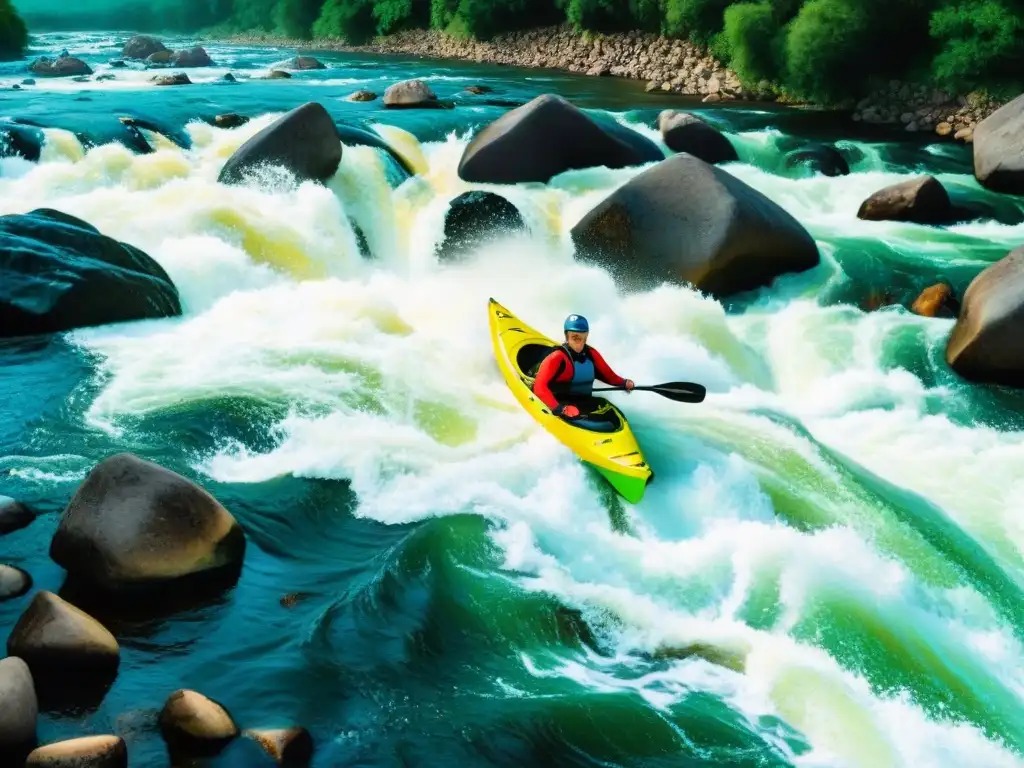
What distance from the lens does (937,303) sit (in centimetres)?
969

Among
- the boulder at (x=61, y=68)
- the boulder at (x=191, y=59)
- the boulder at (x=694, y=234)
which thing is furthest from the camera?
the boulder at (x=191, y=59)

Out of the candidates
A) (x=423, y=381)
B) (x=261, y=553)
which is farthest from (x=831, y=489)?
(x=261, y=553)

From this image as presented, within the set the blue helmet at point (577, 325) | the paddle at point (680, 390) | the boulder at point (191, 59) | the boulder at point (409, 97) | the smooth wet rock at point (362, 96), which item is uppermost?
the boulder at point (409, 97)

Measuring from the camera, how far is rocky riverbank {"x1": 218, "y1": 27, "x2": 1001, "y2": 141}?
18375mm

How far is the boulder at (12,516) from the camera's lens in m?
5.41

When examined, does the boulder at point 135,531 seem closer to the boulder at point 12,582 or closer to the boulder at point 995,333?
the boulder at point 12,582

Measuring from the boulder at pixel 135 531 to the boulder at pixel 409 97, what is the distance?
12.8 meters

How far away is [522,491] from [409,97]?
12.2 meters

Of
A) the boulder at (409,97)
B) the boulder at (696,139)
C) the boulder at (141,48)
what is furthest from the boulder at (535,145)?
the boulder at (141,48)

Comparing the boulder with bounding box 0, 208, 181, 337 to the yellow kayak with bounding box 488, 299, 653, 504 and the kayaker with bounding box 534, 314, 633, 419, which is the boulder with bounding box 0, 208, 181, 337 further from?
the kayaker with bounding box 534, 314, 633, 419

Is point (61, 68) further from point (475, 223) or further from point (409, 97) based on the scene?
point (475, 223)

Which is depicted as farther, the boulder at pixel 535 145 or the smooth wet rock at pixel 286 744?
the boulder at pixel 535 145

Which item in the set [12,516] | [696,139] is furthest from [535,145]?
[12,516]

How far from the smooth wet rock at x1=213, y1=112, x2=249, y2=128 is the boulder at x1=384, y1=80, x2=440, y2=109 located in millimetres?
3471
